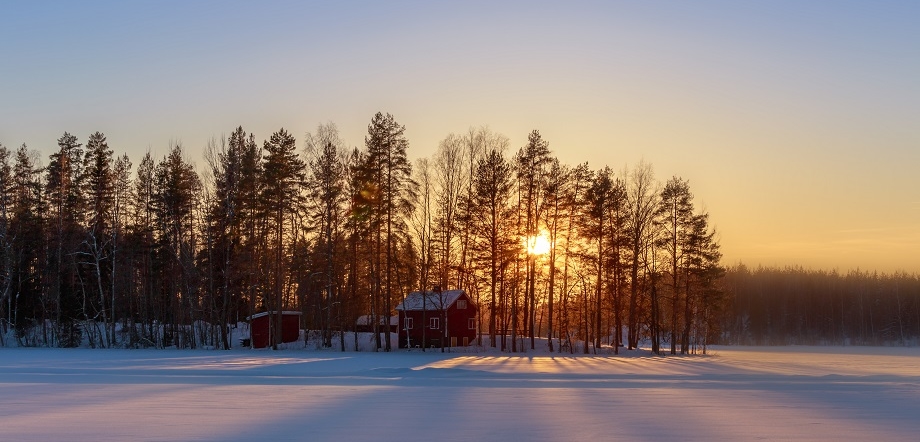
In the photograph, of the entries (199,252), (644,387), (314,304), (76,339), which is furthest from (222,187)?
(644,387)

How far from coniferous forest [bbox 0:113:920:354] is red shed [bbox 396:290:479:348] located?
148 centimetres

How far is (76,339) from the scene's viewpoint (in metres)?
59.7

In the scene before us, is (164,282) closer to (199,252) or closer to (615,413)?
(199,252)

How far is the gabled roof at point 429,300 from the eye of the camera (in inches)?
2383

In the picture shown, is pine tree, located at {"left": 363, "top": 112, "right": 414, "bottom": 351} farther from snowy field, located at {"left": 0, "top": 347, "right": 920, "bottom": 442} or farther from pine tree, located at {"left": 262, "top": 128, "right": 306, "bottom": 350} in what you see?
snowy field, located at {"left": 0, "top": 347, "right": 920, "bottom": 442}

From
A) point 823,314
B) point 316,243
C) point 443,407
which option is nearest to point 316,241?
point 316,243

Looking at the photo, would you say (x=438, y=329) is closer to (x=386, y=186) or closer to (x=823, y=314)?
(x=386, y=186)

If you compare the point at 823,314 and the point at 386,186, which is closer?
the point at 386,186

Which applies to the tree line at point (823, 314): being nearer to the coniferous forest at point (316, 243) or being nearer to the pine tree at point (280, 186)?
the coniferous forest at point (316, 243)

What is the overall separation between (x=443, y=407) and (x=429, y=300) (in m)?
42.7

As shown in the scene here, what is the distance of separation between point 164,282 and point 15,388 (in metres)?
44.2

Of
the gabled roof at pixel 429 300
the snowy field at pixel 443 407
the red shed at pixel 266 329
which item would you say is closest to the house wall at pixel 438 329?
the gabled roof at pixel 429 300

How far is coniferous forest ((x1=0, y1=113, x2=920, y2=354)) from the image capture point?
51.4 m

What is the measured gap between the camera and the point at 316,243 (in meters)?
54.4
